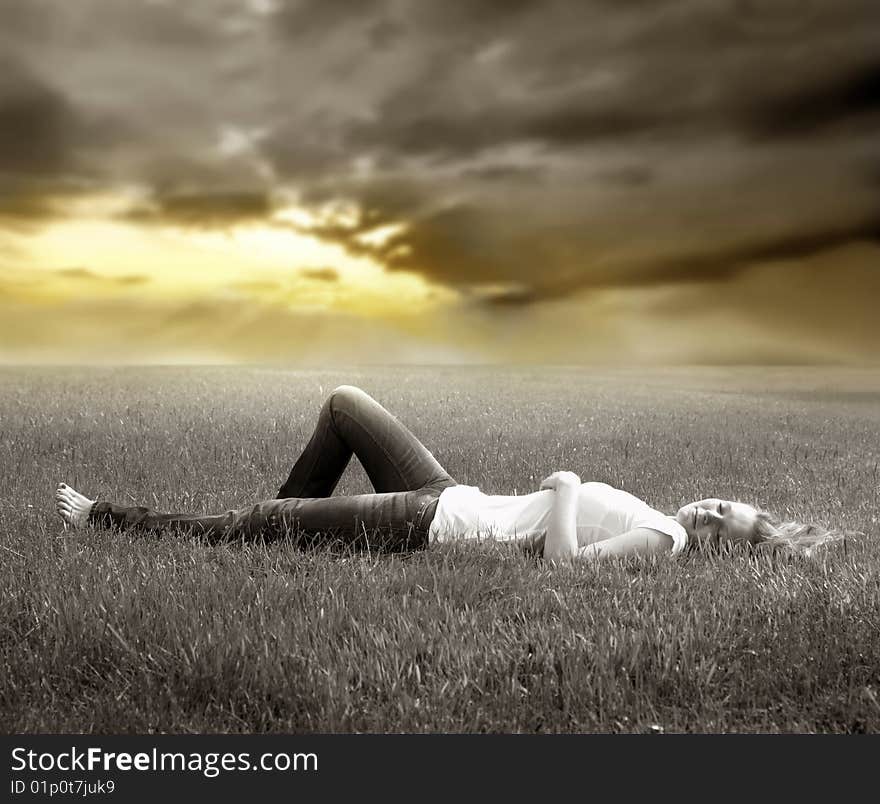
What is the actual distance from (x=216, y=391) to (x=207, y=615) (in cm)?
1921

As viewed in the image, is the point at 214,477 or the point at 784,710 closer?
the point at 784,710

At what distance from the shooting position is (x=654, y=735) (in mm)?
3242

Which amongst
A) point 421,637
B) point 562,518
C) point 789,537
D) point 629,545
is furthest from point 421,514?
point 789,537

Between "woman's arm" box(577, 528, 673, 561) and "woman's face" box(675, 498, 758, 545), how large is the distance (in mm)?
424

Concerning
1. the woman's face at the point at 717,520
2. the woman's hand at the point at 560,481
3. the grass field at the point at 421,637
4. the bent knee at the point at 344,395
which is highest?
the bent knee at the point at 344,395

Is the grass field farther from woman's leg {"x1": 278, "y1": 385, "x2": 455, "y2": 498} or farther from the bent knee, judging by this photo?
the bent knee

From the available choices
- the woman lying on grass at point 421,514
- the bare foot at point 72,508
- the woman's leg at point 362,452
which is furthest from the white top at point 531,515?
the bare foot at point 72,508

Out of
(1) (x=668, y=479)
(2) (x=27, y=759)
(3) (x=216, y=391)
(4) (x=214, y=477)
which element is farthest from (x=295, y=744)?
(3) (x=216, y=391)

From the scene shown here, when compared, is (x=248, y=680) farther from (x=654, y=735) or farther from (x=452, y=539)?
(x=452, y=539)

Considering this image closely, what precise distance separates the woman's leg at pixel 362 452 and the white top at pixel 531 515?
→ 0.43 m

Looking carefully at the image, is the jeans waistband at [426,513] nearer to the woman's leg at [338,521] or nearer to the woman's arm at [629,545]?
the woman's leg at [338,521]

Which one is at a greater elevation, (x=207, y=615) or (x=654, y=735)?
(x=207, y=615)

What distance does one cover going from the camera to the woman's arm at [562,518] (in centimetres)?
513

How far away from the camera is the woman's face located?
5.59m
